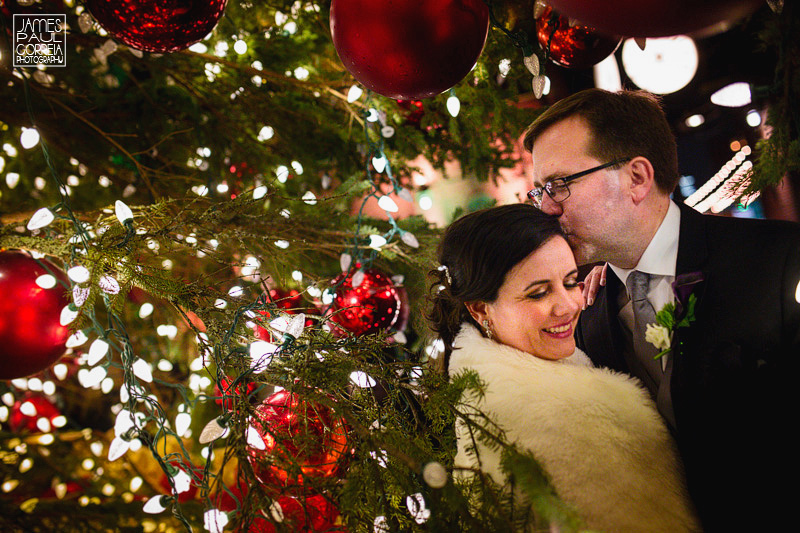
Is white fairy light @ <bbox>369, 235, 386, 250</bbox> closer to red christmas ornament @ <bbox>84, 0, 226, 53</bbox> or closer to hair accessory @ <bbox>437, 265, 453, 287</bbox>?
hair accessory @ <bbox>437, 265, 453, 287</bbox>

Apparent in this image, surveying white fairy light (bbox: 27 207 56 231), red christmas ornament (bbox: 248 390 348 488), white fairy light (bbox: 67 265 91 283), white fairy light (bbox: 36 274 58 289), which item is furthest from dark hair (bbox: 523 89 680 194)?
white fairy light (bbox: 36 274 58 289)

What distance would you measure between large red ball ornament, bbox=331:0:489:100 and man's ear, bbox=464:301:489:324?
47 centimetres

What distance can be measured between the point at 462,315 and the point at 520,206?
0.28 m

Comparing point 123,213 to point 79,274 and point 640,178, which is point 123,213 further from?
point 640,178

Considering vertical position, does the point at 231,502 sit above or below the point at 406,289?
below

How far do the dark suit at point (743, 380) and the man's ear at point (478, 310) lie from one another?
0.37 meters

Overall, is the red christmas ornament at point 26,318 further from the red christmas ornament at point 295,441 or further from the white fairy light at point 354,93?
the white fairy light at point 354,93

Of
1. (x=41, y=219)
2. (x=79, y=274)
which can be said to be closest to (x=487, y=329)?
(x=79, y=274)

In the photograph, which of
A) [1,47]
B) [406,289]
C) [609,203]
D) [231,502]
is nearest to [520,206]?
[609,203]

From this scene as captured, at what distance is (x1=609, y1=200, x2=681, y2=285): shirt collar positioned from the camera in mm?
970

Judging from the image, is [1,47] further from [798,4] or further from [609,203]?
[798,4]

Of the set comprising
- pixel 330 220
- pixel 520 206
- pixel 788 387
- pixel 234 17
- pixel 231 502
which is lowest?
pixel 231 502

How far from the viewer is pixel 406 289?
6.31 feet

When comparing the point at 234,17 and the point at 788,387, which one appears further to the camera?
the point at 234,17
